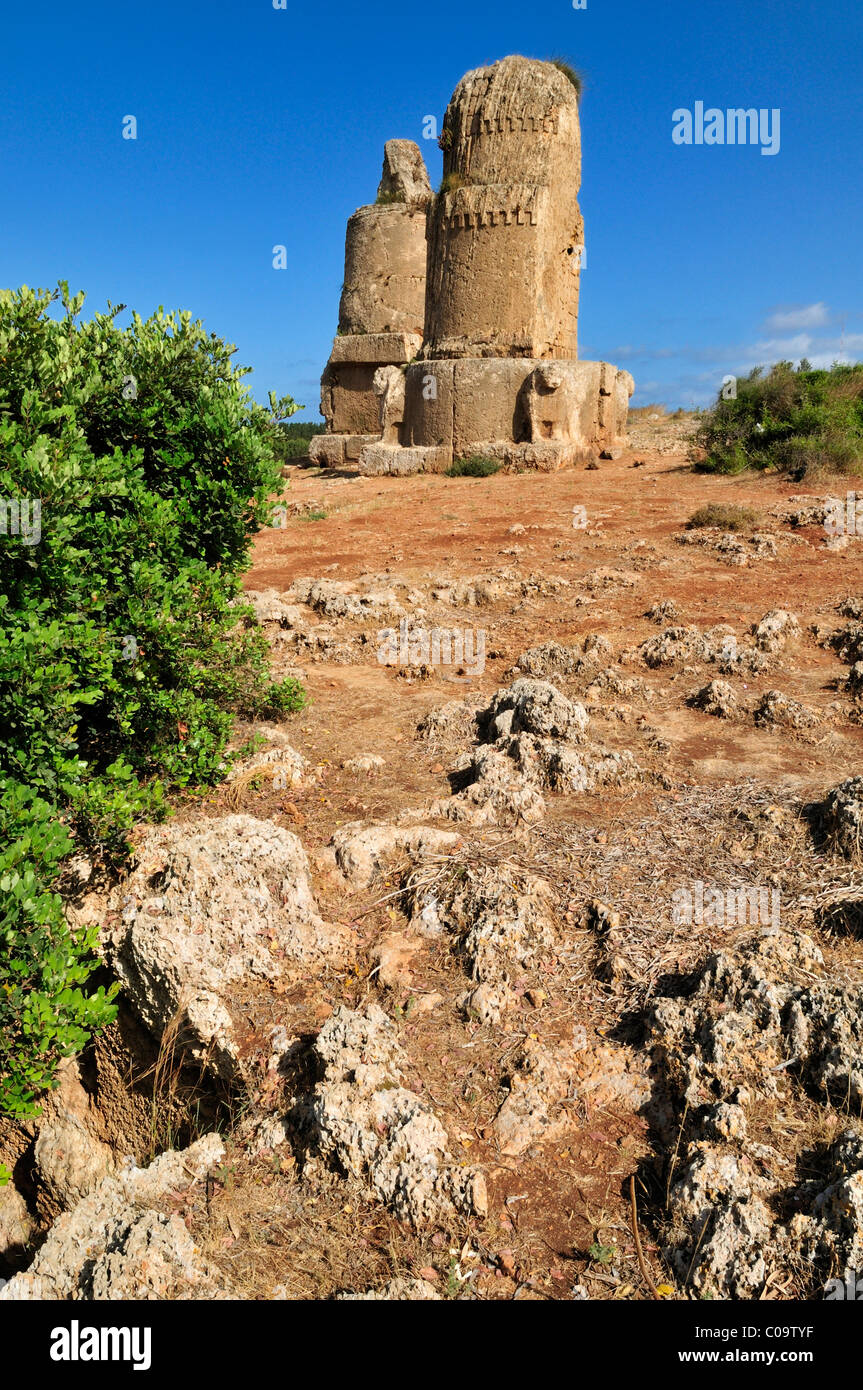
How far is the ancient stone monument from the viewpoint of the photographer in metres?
13.0

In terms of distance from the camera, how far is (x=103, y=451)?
13.2 feet

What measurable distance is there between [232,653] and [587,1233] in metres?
2.98

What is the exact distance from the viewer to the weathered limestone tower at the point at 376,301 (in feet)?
60.2

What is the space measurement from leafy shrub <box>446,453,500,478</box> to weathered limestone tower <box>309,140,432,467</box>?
4.83 m

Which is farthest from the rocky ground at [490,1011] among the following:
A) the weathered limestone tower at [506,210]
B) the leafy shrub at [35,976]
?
the weathered limestone tower at [506,210]

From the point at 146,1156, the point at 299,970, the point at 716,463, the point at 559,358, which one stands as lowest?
the point at 146,1156

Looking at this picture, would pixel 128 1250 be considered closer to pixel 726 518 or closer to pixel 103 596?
pixel 103 596

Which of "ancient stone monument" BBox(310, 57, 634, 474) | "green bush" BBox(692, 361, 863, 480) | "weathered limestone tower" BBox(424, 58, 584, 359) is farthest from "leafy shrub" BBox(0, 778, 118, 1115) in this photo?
"weathered limestone tower" BBox(424, 58, 584, 359)

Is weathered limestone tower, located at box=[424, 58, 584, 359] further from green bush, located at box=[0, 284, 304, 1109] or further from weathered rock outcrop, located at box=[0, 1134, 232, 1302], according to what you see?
weathered rock outcrop, located at box=[0, 1134, 232, 1302]

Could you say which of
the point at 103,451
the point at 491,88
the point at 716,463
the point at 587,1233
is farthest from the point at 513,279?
the point at 587,1233

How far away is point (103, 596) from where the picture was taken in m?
3.68

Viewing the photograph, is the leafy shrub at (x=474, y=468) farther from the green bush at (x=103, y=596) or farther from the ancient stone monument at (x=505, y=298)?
the green bush at (x=103, y=596)

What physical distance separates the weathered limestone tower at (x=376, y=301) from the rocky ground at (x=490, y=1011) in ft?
46.9

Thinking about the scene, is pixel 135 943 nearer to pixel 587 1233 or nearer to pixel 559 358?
pixel 587 1233
